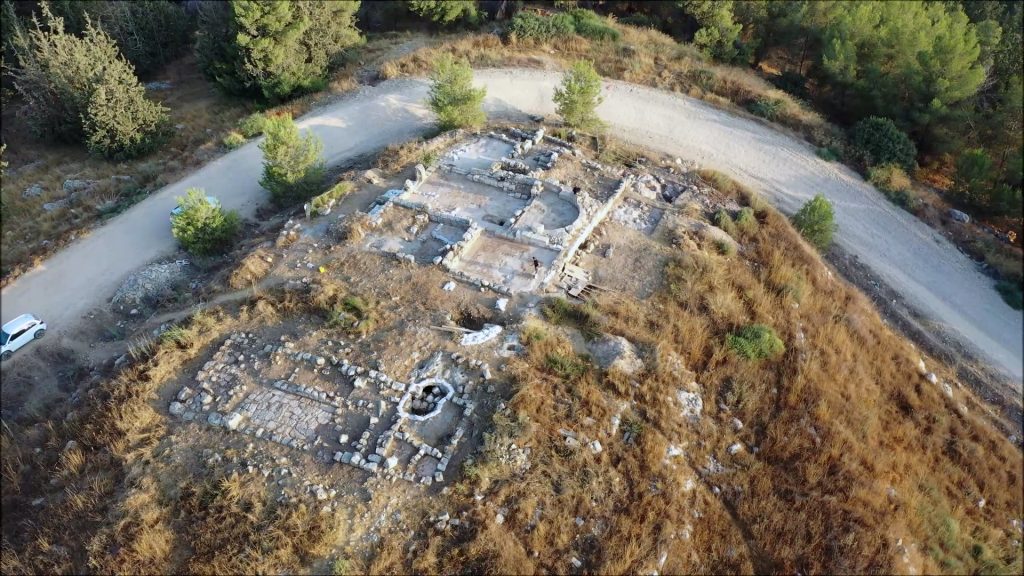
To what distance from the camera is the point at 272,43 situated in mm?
26109

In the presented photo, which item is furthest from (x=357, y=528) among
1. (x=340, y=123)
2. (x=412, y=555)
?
(x=340, y=123)

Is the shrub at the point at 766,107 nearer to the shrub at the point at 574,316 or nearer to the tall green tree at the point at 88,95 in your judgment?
the shrub at the point at 574,316

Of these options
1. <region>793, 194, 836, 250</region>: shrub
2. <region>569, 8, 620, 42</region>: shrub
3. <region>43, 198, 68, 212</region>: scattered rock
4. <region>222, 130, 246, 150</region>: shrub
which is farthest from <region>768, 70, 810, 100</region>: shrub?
<region>43, 198, 68, 212</region>: scattered rock

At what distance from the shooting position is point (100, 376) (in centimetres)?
1512

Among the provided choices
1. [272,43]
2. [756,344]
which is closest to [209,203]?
[272,43]

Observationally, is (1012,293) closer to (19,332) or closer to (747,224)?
(747,224)

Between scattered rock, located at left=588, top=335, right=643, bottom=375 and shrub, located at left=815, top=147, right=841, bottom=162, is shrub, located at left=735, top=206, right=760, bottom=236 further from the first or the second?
scattered rock, located at left=588, top=335, right=643, bottom=375

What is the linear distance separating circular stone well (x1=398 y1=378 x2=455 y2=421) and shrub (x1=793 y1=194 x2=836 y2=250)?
1319cm

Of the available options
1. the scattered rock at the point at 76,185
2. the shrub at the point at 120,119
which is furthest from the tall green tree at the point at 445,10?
the scattered rock at the point at 76,185

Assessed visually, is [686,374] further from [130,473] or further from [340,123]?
[340,123]

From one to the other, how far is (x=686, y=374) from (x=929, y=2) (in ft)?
85.3

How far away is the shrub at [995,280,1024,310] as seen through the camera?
18.1m

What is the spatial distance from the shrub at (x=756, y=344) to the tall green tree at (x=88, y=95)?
24.1 meters

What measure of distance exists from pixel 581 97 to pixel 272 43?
545 inches
